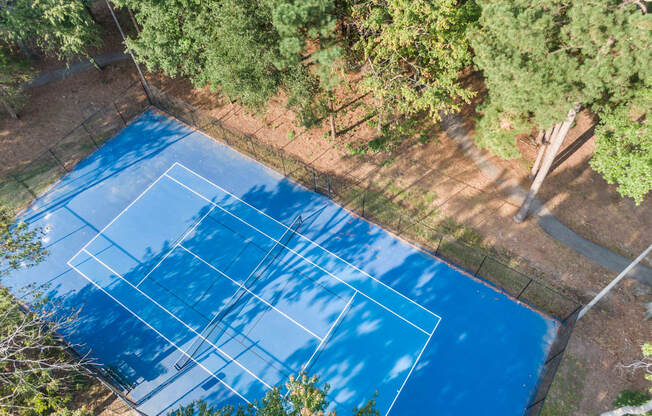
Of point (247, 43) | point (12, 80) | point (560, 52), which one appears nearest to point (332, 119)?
point (247, 43)

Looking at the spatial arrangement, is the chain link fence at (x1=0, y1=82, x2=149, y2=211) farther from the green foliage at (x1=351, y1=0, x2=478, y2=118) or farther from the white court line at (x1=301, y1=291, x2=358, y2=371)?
the white court line at (x1=301, y1=291, x2=358, y2=371)

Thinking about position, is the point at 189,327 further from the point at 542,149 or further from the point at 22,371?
the point at 542,149

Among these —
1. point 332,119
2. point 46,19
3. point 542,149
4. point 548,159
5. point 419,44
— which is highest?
point 46,19

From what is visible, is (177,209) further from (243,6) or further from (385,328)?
(385,328)

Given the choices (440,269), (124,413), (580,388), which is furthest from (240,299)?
(580,388)

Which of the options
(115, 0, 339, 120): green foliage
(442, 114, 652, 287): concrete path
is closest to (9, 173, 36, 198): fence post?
(115, 0, 339, 120): green foliage

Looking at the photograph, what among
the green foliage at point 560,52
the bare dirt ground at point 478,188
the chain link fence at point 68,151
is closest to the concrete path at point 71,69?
the bare dirt ground at point 478,188

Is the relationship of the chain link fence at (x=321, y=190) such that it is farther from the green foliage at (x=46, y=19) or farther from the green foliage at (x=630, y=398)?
the green foliage at (x=46, y=19)
